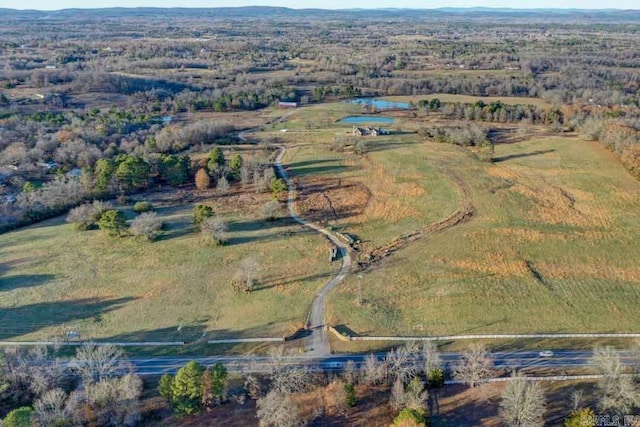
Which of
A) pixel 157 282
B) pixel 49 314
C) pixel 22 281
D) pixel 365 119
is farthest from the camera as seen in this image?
pixel 365 119

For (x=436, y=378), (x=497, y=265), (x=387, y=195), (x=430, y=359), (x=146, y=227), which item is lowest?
(x=436, y=378)

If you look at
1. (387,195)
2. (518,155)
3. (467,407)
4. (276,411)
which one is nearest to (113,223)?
(276,411)

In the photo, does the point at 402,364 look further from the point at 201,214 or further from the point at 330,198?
the point at 330,198

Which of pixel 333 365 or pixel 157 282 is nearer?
pixel 333 365

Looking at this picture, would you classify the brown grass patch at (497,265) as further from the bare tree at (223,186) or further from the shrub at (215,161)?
the shrub at (215,161)

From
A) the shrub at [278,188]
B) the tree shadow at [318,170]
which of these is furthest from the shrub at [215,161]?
the shrub at [278,188]

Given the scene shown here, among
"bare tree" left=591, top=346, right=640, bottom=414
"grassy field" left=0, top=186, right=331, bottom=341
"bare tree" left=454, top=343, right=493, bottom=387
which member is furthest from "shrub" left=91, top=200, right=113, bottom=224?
"bare tree" left=591, top=346, right=640, bottom=414

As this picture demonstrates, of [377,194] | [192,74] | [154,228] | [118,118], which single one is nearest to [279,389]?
[154,228]
